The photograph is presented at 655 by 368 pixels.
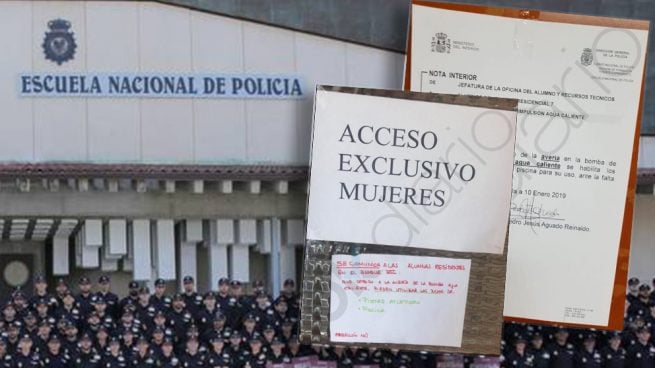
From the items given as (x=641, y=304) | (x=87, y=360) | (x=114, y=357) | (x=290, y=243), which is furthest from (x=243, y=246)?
(x=641, y=304)

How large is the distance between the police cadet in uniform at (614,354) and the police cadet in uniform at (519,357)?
1.19 m

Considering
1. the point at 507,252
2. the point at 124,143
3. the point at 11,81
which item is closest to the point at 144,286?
the point at 124,143

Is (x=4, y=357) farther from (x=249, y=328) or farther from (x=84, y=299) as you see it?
(x=249, y=328)

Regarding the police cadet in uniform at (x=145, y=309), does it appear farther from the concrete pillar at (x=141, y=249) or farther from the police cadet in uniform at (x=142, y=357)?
the concrete pillar at (x=141, y=249)

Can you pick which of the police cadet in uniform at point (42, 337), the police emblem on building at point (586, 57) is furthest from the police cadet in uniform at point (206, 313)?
the police emblem on building at point (586, 57)

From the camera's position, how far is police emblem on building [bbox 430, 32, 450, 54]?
24672mm

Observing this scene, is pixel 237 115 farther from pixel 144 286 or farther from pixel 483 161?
pixel 483 161

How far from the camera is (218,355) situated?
73.5 feet

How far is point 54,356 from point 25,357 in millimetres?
392

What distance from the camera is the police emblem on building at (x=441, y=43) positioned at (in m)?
24.7

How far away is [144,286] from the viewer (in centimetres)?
2461

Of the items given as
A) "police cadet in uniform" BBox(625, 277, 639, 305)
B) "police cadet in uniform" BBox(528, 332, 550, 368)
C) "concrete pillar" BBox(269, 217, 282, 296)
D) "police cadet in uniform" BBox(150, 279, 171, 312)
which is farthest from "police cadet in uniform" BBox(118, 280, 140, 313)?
"police cadet in uniform" BBox(625, 277, 639, 305)
